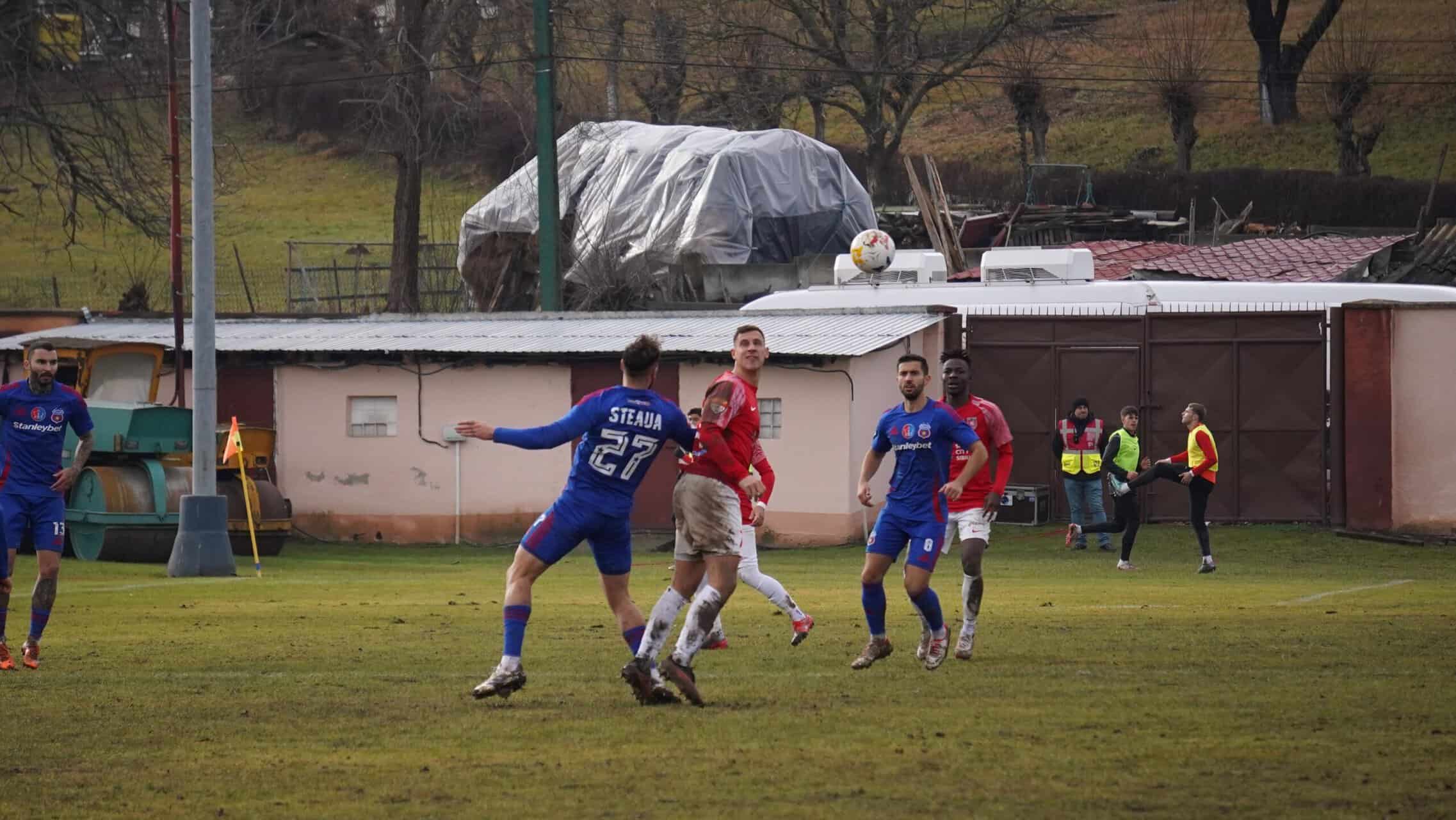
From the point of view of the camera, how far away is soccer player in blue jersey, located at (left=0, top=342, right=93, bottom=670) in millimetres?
11688

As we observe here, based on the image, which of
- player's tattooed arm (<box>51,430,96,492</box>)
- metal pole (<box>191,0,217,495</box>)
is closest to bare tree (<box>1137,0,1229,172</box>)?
metal pole (<box>191,0,217,495</box>)

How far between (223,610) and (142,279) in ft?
122

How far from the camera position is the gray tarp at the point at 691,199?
39.7 m

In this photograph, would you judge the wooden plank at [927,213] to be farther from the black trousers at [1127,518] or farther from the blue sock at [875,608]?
the blue sock at [875,608]

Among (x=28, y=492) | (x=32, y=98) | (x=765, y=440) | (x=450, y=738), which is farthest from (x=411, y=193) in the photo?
(x=450, y=738)

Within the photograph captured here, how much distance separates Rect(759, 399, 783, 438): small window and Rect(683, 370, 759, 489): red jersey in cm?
1523

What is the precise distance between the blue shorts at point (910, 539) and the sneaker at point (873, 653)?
56 centimetres

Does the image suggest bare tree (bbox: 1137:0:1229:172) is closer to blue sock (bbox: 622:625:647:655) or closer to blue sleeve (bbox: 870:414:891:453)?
blue sleeve (bbox: 870:414:891:453)

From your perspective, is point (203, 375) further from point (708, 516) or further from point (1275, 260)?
point (1275, 260)

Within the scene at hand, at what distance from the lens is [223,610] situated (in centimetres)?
1594

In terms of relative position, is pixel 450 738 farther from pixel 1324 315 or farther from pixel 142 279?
pixel 142 279

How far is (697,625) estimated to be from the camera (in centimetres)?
936

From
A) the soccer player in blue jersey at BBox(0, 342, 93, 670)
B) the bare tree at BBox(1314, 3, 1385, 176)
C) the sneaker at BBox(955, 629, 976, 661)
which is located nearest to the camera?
the sneaker at BBox(955, 629, 976, 661)

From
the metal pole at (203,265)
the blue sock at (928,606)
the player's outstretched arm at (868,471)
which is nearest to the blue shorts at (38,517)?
the player's outstretched arm at (868,471)
